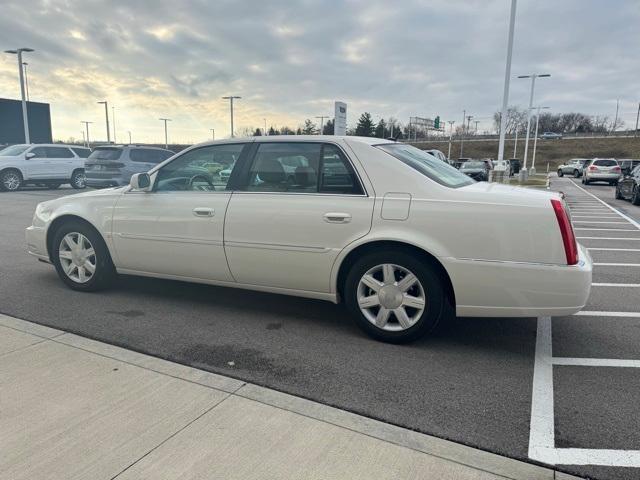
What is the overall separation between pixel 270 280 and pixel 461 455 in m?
2.23

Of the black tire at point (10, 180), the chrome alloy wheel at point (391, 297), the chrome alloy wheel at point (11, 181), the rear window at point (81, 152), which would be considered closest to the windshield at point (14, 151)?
the black tire at point (10, 180)

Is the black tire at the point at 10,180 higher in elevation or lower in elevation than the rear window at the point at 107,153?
lower

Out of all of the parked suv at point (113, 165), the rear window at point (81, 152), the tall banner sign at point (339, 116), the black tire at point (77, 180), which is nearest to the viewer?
the tall banner sign at point (339, 116)

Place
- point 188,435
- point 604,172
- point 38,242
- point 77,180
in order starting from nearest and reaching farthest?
point 188,435
point 38,242
point 77,180
point 604,172

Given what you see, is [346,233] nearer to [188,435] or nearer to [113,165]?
[188,435]

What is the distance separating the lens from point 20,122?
40.6 metres

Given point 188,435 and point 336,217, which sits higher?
point 336,217

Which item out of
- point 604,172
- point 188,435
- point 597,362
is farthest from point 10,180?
point 604,172

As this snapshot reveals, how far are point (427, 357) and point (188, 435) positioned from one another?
1831 mm

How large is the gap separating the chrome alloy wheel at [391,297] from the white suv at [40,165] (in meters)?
18.4

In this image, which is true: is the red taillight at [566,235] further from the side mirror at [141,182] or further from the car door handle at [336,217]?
the side mirror at [141,182]

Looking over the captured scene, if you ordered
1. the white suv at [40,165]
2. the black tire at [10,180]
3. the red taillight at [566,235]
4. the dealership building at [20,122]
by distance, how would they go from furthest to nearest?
the dealership building at [20,122]
the white suv at [40,165]
the black tire at [10,180]
the red taillight at [566,235]

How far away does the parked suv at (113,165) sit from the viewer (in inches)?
598

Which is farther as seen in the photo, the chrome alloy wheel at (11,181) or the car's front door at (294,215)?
the chrome alloy wheel at (11,181)
